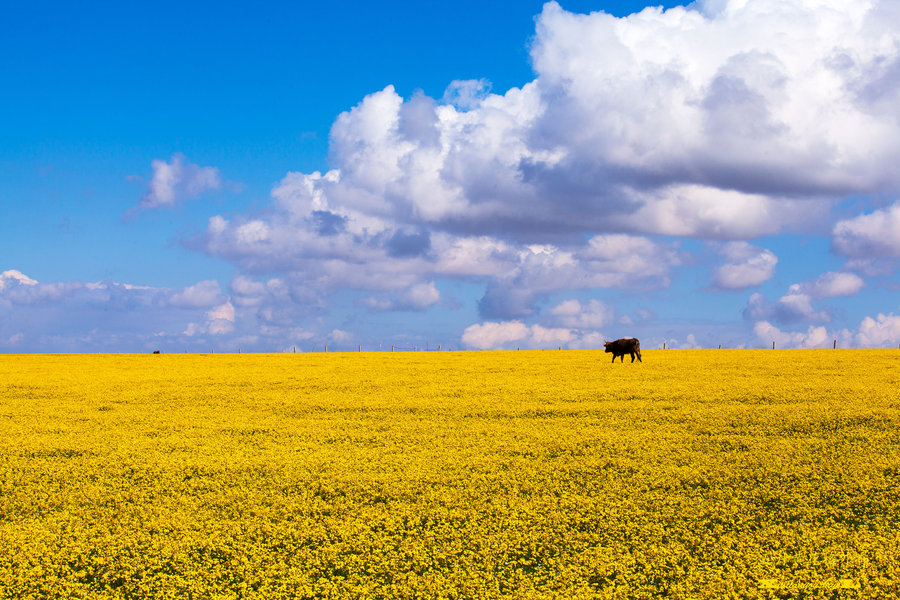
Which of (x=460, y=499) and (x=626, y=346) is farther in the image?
(x=626, y=346)

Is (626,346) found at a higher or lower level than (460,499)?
higher

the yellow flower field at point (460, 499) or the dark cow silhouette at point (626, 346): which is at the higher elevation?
the dark cow silhouette at point (626, 346)

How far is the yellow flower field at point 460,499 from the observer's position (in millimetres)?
6133

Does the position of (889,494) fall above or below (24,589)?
above

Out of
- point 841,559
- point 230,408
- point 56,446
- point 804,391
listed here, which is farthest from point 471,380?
point 841,559

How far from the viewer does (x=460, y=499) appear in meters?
8.18

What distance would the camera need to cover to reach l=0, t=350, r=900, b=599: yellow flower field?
613cm

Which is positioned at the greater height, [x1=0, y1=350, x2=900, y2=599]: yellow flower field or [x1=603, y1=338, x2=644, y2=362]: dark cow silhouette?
[x1=603, y1=338, x2=644, y2=362]: dark cow silhouette

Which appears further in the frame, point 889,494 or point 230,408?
point 230,408

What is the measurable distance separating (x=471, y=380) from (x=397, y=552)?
14.9 m

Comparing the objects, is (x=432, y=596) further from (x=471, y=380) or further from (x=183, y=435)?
(x=471, y=380)

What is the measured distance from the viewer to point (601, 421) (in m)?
13.3

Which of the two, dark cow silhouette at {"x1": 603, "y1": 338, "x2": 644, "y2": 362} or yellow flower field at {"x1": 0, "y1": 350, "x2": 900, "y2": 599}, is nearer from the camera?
yellow flower field at {"x1": 0, "y1": 350, "x2": 900, "y2": 599}

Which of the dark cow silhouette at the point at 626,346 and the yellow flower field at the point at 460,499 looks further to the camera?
the dark cow silhouette at the point at 626,346
